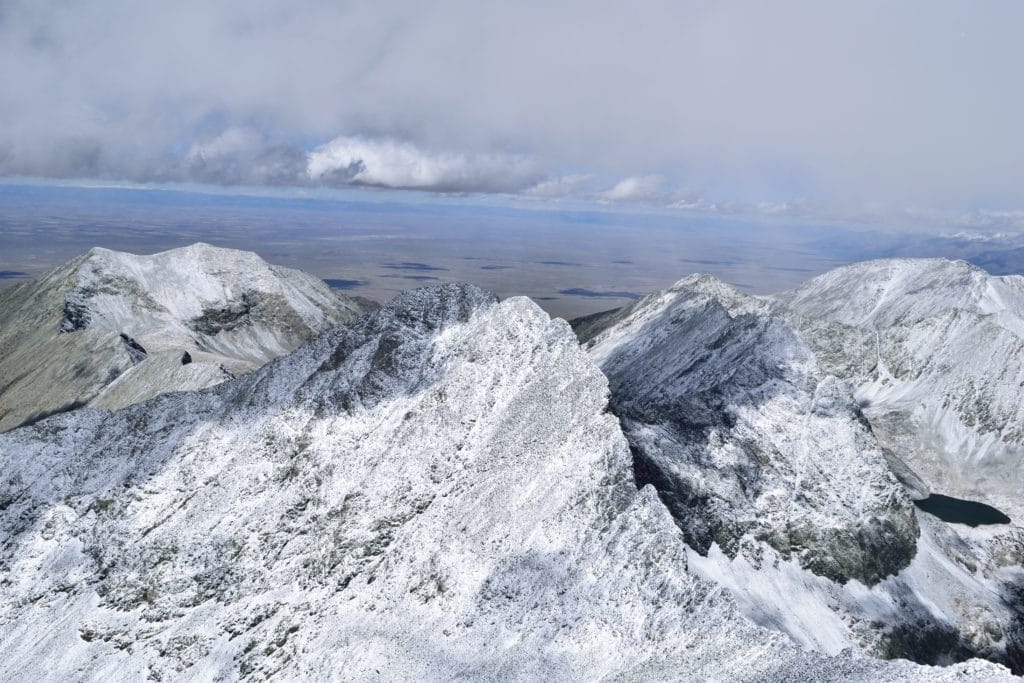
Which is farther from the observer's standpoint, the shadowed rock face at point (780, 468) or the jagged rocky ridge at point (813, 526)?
the shadowed rock face at point (780, 468)

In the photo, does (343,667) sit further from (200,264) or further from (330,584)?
(200,264)

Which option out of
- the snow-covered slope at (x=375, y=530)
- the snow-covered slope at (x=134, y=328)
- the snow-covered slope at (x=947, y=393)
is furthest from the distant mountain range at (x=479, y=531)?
the snow-covered slope at (x=947, y=393)

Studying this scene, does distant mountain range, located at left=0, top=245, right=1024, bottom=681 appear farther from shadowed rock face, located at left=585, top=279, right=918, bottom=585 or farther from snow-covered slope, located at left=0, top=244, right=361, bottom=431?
snow-covered slope, located at left=0, top=244, right=361, bottom=431

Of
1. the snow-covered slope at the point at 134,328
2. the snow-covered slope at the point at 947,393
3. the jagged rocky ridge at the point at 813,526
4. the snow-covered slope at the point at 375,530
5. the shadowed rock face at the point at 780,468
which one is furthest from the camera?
the snow-covered slope at the point at 947,393

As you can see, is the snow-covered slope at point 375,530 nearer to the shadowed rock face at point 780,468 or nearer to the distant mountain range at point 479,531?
the distant mountain range at point 479,531

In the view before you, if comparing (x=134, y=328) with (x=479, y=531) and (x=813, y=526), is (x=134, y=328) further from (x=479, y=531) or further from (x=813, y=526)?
(x=813, y=526)

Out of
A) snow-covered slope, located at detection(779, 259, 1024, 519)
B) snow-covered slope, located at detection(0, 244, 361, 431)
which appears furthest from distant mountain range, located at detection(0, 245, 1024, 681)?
snow-covered slope, located at detection(779, 259, 1024, 519)
